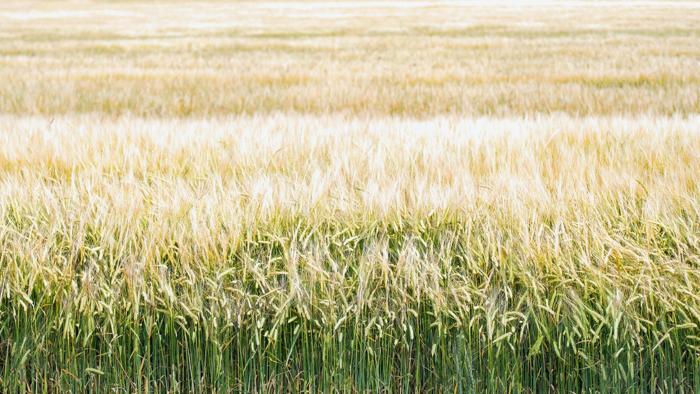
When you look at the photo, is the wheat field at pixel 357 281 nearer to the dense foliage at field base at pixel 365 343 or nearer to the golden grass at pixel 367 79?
the dense foliage at field base at pixel 365 343

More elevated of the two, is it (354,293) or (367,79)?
(354,293)

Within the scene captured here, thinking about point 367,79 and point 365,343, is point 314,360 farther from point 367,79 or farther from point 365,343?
point 367,79

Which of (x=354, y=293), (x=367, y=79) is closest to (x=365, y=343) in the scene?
(x=354, y=293)

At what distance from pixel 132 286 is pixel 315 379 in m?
0.51

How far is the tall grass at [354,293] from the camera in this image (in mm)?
1829

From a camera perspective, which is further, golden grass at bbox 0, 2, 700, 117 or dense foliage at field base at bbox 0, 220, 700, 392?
golden grass at bbox 0, 2, 700, 117

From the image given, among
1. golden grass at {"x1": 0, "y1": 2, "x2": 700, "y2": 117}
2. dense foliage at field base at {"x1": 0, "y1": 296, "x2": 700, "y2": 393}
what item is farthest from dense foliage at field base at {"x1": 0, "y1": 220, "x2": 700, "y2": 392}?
golden grass at {"x1": 0, "y1": 2, "x2": 700, "y2": 117}

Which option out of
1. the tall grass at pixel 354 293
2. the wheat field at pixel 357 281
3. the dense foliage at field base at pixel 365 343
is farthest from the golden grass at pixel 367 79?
the dense foliage at field base at pixel 365 343

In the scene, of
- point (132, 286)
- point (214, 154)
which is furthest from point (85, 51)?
point (132, 286)

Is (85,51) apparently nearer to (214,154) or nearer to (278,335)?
(214,154)

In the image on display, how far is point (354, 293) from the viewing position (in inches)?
74.6

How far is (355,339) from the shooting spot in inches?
72.5

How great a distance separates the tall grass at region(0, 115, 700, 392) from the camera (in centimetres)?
183

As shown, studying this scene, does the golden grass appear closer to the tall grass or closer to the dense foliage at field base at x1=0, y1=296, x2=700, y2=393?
the tall grass
